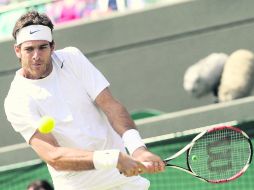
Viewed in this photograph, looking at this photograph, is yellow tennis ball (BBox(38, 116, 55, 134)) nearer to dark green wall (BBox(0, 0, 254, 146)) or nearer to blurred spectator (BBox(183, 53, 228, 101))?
blurred spectator (BBox(183, 53, 228, 101))

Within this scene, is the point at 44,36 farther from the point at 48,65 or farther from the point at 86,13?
the point at 86,13

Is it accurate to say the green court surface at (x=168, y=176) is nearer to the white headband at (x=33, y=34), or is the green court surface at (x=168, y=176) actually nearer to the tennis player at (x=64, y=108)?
the tennis player at (x=64, y=108)

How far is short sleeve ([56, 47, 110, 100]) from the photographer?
4527 mm

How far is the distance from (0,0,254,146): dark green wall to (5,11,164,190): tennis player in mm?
4919

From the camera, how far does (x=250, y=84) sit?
9.04 metres

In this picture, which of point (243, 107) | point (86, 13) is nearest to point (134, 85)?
point (86, 13)

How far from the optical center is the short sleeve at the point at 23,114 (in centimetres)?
446

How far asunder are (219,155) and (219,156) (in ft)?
0.04

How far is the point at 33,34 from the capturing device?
444 centimetres

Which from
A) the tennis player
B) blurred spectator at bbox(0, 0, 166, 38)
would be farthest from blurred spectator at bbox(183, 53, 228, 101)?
the tennis player

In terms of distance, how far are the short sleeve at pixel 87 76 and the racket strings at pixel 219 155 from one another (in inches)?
28.7

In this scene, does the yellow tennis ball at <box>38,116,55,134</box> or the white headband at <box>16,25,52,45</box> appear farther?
the white headband at <box>16,25,52,45</box>

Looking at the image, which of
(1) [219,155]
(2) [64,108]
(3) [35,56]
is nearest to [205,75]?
(1) [219,155]

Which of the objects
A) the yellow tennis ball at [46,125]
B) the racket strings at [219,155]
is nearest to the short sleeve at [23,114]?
the yellow tennis ball at [46,125]
